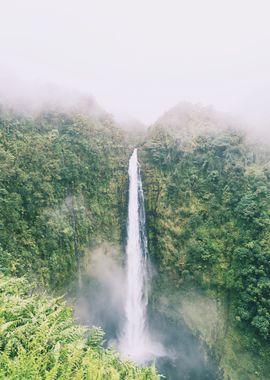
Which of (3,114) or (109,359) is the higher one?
(3,114)

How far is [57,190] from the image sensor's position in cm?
2361

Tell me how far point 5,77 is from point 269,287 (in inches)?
977

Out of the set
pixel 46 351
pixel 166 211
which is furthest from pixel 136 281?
pixel 46 351

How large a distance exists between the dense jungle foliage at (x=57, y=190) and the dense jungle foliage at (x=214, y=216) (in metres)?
3.07

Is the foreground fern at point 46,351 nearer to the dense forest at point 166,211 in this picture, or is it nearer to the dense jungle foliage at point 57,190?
the dense forest at point 166,211

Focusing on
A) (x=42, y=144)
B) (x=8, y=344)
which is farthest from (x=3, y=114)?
(x=8, y=344)

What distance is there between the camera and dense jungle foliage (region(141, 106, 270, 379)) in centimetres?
2178

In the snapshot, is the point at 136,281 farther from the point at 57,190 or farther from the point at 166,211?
the point at 57,190

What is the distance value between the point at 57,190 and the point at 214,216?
10976 mm

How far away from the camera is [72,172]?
80.6ft

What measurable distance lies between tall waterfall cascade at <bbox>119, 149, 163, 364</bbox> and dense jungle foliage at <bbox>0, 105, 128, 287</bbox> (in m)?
0.86

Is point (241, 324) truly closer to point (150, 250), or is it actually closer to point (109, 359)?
point (150, 250)

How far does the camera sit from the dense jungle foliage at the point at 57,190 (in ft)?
68.3

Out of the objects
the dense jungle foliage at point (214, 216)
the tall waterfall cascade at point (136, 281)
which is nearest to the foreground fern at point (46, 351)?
the dense jungle foliage at point (214, 216)
